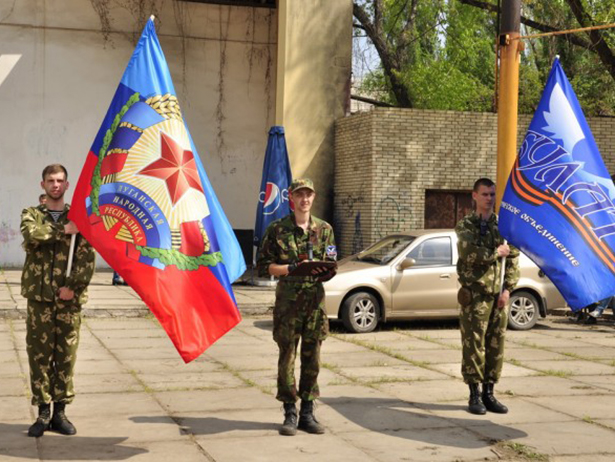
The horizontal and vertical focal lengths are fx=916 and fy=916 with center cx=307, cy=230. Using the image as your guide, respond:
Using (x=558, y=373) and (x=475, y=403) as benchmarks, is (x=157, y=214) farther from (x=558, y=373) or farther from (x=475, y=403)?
(x=558, y=373)

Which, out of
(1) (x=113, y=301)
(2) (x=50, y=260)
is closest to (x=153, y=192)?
(2) (x=50, y=260)

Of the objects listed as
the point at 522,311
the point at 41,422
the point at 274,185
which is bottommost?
the point at 41,422

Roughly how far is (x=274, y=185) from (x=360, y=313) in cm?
576

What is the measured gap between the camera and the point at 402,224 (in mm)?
19344

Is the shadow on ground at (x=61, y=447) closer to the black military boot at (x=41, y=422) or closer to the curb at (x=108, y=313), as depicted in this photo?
the black military boot at (x=41, y=422)

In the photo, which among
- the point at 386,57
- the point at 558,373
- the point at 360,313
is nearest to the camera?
the point at 558,373

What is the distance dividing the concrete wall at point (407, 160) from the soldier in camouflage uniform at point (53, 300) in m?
12.8

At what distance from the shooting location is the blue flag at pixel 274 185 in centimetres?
1852

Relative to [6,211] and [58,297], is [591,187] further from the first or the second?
[6,211]

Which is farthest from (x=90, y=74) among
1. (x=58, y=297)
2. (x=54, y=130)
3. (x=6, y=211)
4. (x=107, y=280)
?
(x=58, y=297)

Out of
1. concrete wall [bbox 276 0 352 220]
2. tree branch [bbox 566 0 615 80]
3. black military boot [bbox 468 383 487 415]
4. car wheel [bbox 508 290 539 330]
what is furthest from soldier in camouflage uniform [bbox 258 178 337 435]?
concrete wall [bbox 276 0 352 220]

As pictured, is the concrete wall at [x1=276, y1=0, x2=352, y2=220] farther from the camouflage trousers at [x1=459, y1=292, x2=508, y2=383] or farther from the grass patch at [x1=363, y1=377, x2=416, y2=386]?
the camouflage trousers at [x1=459, y1=292, x2=508, y2=383]

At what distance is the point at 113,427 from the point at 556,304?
9300 millimetres

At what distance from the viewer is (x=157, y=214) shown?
22.0 ft
